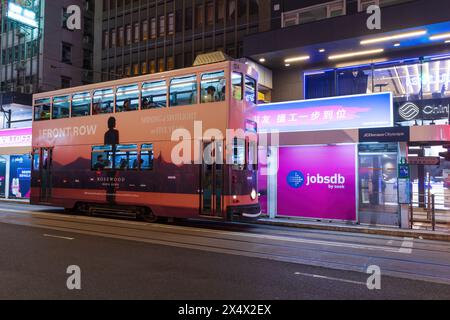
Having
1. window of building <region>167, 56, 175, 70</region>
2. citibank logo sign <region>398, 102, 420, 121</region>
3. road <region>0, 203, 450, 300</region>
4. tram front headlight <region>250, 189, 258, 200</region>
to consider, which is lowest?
road <region>0, 203, 450, 300</region>

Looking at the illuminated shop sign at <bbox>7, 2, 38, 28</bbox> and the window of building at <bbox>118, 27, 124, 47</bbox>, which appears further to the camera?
the window of building at <bbox>118, 27, 124, 47</bbox>

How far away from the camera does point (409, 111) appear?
1777 cm

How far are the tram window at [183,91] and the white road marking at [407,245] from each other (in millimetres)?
7301

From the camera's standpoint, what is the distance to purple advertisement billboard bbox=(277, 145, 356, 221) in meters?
14.9

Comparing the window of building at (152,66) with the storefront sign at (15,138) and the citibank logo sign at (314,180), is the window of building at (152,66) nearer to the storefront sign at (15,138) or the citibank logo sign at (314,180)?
the storefront sign at (15,138)

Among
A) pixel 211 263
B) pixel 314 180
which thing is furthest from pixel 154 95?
pixel 211 263

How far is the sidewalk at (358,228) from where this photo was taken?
39.3 feet

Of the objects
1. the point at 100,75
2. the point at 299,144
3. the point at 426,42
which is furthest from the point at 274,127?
the point at 100,75

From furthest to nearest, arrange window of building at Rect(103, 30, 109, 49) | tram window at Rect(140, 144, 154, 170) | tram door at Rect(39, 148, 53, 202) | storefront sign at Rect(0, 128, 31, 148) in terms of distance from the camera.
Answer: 1. window of building at Rect(103, 30, 109, 49)
2. storefront sign at Rect(0, 128, 31, 148)
3. tram door at Rect(39, 148, 53, 202)
4. tram window at Rect(140, 144, 154, 170)

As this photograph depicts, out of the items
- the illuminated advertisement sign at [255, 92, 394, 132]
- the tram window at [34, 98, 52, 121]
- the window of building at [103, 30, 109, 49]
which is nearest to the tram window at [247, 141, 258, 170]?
the illuminated advertisement sign at [255, 92, 394, 132]

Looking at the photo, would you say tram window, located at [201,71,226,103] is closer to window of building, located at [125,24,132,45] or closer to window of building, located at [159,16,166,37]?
window of building, located at [159,16,166,37]

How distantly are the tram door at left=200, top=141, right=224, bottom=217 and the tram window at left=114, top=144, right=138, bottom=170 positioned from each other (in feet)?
9.66

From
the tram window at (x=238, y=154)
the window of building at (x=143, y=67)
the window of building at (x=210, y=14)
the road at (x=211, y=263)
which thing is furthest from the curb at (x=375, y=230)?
the window of building at (x=143, y=67)

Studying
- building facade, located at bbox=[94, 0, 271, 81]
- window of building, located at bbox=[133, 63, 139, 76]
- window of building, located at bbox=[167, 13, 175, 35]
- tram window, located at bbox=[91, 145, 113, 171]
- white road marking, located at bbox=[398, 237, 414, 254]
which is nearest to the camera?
white road marking, located at bbox=[398, 237, 414, 254]
